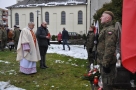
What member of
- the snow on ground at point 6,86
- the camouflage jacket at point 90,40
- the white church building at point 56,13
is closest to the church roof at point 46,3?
the white church building at point 56,13

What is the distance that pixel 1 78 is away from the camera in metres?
8.30

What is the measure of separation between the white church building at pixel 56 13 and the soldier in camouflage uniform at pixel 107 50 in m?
52.0

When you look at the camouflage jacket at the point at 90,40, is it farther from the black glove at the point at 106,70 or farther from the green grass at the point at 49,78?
the black glove at the point at 106,70

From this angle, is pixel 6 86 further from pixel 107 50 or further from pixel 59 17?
pixel 59 17

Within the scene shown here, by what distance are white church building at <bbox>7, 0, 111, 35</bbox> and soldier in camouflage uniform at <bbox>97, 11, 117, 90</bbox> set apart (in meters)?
52.0

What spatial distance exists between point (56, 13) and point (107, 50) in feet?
186

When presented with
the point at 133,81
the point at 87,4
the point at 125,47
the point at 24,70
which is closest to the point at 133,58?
the point at 125,47

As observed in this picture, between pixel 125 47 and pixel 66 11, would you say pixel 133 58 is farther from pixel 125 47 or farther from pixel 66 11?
pixel 66 11

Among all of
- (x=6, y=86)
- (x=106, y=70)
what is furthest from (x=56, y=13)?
(x=106, y=70)

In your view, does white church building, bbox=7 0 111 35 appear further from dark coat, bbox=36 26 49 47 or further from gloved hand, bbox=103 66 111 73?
gloved hand, bbox=103 66 111 73

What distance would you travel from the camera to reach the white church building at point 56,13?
57688mm

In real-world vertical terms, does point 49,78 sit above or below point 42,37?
below

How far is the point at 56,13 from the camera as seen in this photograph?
6044cm

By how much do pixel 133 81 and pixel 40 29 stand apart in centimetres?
464
